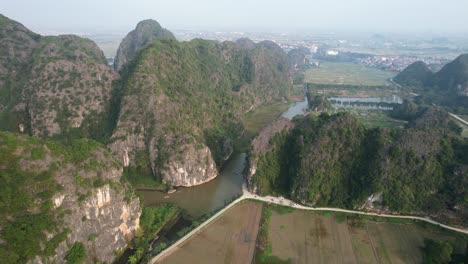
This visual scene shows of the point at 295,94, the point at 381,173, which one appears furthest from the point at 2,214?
the point at 295,94

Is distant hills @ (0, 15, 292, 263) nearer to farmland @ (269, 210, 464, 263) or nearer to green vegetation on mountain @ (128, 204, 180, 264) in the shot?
green vegetation on mountain @ (128, 204, 180, 264)

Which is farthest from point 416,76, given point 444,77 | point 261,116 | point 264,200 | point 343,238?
point 343,238

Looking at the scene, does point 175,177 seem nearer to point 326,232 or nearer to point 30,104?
point 326,232

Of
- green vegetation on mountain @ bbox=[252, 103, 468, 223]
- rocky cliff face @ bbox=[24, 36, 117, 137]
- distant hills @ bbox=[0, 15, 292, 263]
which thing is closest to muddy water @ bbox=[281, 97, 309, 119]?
distant hills @ bbox=[0, 15, 292, 263]

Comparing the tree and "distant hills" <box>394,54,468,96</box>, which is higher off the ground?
"distant hills" <box>394,54,468,96</box>

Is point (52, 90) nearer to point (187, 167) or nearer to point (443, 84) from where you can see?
point (187, 167)

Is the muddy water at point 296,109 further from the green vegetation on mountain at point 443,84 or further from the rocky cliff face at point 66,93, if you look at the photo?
the rocky cliff face at point 66,93

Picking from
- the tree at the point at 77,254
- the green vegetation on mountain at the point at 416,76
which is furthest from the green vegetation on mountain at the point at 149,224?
the green vegetation on mountain at the point at 416,76
